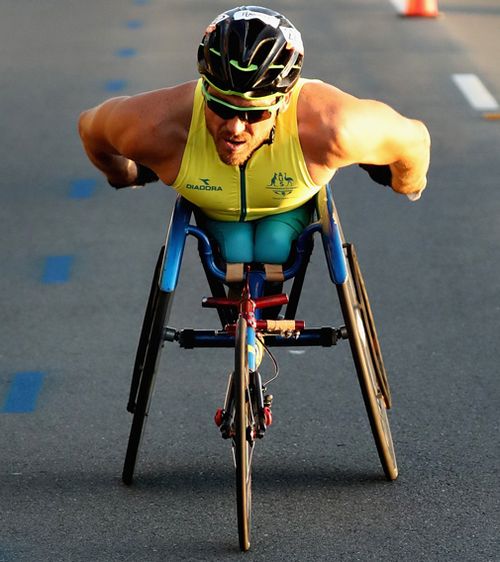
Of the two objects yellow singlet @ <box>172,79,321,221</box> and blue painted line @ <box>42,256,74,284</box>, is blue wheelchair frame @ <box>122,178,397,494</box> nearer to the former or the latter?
yellow singlet @ <box>172,79,321,221</box>

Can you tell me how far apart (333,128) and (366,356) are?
94 cm

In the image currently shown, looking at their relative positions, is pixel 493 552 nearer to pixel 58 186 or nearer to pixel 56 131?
pixel 58 186

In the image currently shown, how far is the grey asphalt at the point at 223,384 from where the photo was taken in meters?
5.33

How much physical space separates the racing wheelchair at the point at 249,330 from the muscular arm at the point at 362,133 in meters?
0.28

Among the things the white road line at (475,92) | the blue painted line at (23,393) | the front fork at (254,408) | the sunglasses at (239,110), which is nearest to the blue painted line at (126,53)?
the white road line at (475,92)

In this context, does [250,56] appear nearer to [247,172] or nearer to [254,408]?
[247,172]

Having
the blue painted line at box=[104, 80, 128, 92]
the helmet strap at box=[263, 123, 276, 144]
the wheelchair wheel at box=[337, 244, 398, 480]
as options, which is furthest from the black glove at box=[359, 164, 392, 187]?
the blue painted line at box=[104, 80, 128, 92]

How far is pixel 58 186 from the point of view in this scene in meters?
10.4

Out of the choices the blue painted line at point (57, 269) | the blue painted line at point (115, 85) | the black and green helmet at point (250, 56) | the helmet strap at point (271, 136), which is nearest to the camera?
the black and green helmet at point (250, 56)

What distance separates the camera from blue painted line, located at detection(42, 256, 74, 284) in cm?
845

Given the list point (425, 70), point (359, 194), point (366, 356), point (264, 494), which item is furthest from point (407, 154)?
point (425, 70)

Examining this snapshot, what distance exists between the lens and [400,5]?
59.6ft

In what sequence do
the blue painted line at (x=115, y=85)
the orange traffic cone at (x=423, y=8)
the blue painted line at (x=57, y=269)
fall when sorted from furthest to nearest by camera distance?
the orange traffic cone at (x=423, y=8) → the blue painted line at (x=115, y=85) → the blue painted line at (x=57, y=269)

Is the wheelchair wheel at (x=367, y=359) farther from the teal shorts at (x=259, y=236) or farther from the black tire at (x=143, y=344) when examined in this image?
the black tire at (x=143, y=344)
